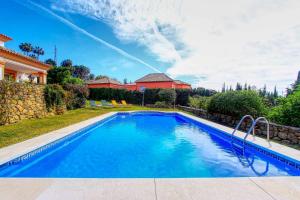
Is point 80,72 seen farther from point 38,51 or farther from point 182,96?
point 182,96

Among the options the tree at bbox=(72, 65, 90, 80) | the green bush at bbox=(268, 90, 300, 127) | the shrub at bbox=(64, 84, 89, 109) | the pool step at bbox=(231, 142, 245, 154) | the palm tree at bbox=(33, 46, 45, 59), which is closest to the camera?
the pool step at bbox=(231, 142, 245, 154)

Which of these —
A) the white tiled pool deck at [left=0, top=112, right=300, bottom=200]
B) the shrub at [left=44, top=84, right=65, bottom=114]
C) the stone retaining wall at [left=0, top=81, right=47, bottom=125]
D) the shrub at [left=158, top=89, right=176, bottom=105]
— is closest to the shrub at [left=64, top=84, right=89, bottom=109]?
the shrub at [left=44, top=84, right=65, bottom=114]

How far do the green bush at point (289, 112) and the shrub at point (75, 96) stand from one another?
46.5 ft

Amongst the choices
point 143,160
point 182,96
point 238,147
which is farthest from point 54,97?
point 182,96

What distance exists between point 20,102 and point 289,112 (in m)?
12.6

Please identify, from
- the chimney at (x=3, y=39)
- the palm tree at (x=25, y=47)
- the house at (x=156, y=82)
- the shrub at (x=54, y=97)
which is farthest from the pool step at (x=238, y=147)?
the palm tree at (x=25, y=47)

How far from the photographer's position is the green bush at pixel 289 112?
7.45 metres

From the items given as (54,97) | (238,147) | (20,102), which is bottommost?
(238,147)

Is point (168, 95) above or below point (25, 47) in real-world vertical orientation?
below

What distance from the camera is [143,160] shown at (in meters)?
5.38

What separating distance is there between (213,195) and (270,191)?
1.00 metres

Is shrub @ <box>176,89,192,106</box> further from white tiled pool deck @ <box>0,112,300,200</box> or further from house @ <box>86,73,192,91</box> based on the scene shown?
white tiled pool deck @ <box>0,112,300,200</box>

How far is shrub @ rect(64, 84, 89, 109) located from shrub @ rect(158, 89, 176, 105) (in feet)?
30.9

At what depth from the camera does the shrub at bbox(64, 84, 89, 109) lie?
1605 cm
